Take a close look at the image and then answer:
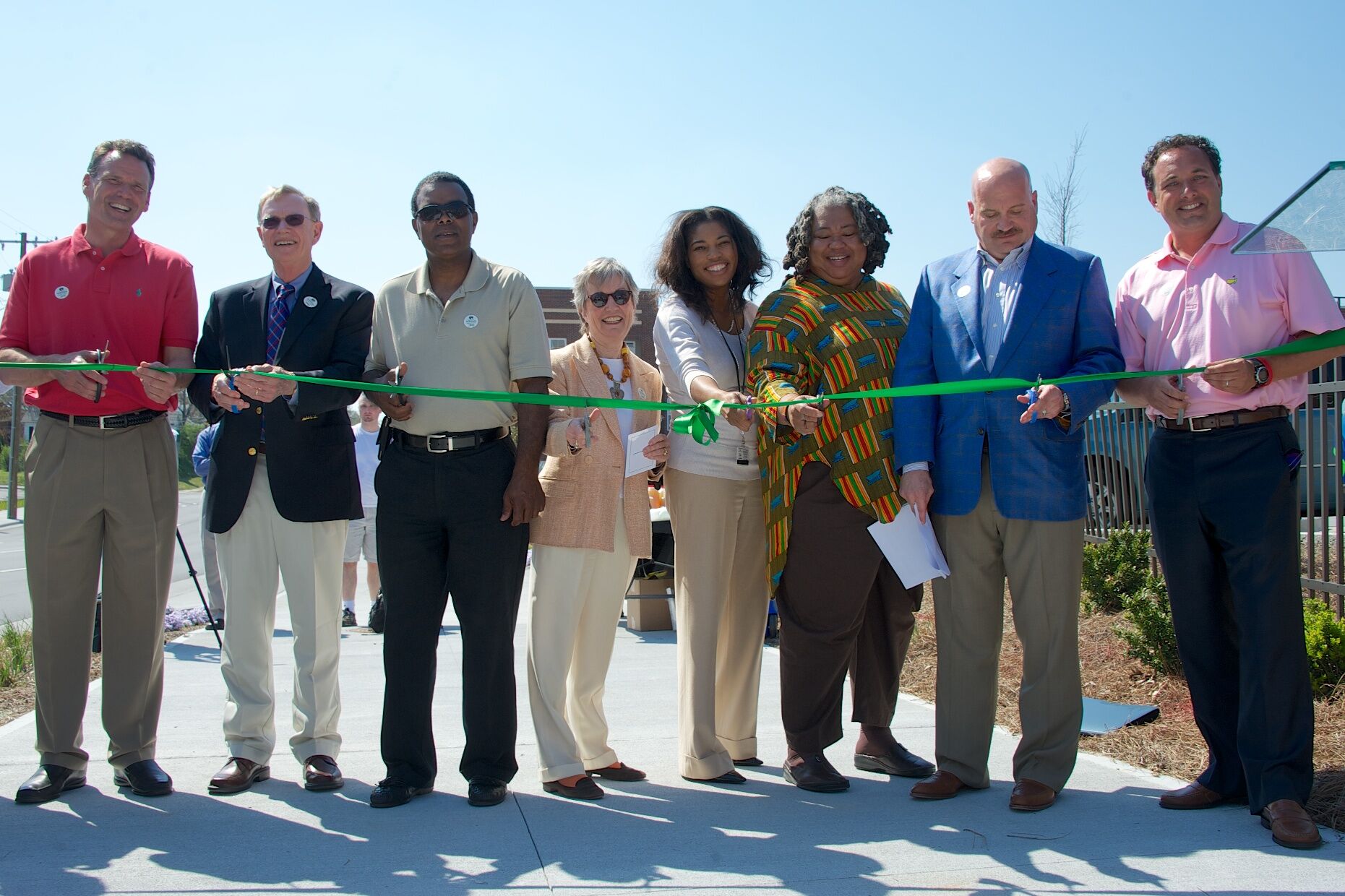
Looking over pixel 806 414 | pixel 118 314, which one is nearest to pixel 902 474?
pixel 806 414

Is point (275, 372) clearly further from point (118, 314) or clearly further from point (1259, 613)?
point (1259, 613)

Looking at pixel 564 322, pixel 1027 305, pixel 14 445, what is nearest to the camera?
pixel 1027 305

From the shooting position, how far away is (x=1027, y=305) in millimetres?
3941

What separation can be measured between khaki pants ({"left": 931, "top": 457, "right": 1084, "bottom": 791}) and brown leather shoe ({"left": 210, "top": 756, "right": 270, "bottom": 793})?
2578 mm

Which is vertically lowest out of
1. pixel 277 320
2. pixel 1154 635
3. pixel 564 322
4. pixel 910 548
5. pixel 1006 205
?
pixel 1154 635

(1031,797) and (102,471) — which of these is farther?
(102,471)

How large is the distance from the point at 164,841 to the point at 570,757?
4.55 ft

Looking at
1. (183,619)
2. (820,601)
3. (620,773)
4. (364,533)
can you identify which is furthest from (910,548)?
(183,619)

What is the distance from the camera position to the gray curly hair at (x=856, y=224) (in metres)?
4.31

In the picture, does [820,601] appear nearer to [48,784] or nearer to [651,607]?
[48,784]

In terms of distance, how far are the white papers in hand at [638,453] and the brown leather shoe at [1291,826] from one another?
2406mm

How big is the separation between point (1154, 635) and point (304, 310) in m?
4.36

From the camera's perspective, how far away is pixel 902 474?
160 inches

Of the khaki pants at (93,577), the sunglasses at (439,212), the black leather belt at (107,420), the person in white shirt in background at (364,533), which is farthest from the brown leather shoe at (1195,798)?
the person in white shirt in background at (364,533)
